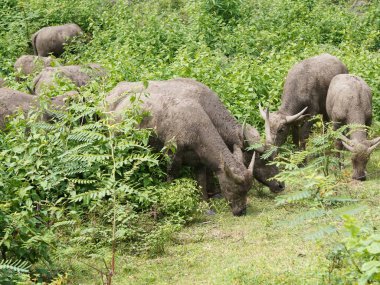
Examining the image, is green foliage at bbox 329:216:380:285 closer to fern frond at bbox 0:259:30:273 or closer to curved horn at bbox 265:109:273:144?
fern frond at bbox 0:259:30:273

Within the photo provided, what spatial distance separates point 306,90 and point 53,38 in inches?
372

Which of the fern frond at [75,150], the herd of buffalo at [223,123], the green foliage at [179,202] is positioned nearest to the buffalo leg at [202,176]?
the herd of buffalo at [223,123]

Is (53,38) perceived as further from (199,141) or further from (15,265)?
(15,265)

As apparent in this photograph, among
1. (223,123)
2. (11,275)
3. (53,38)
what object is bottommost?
(53,38)

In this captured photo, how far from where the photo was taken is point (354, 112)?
12102 mm

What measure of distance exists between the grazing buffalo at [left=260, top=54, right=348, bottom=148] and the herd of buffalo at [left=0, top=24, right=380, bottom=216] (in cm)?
2

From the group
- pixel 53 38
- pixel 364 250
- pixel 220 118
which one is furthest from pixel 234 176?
pixel 53 38

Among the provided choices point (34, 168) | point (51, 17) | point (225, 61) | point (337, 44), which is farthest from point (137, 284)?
point (51, 17)

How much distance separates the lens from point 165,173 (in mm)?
10812

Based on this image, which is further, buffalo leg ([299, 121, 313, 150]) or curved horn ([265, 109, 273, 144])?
buffalo leg ([299, 121, 313, 150])

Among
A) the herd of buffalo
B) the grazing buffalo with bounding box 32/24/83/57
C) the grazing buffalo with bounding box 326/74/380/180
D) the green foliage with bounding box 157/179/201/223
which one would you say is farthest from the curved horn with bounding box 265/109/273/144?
the grazing buffalo with bounding box 32/24/83/57

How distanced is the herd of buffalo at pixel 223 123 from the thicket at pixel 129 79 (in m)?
0.43

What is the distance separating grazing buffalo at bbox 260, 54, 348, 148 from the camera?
13.4 metres

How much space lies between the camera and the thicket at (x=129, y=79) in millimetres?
8188
